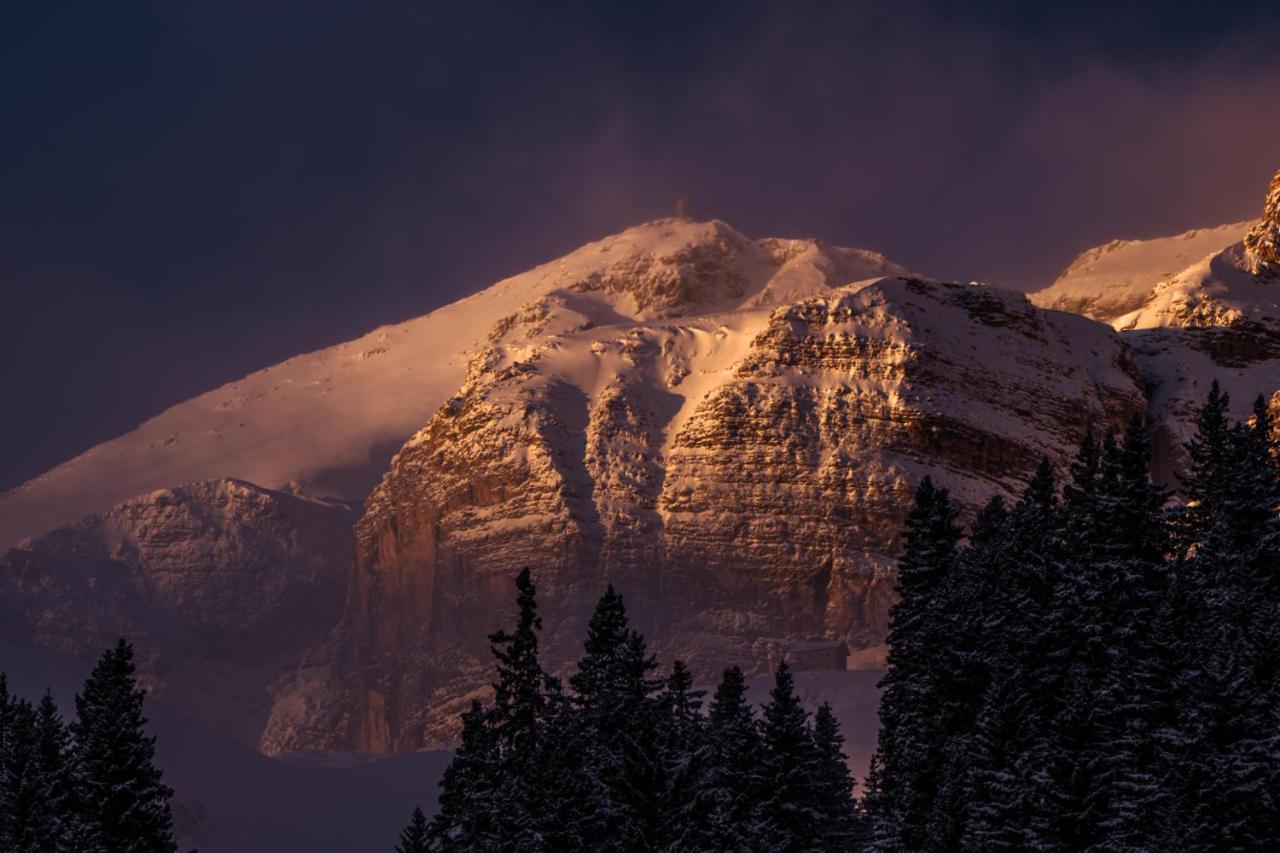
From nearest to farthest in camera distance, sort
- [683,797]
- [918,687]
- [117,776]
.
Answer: [683,797]
[918,687]
[117,776]

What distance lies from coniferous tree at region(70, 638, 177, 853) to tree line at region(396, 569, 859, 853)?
14121 mm

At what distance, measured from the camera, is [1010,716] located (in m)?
89.0

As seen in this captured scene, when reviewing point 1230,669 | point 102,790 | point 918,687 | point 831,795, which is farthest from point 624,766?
point 1230,669

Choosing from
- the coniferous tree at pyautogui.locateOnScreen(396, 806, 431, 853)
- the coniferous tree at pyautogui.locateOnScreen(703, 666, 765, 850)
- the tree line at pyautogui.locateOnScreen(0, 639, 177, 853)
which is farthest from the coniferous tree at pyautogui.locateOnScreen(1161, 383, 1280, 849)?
the tree line at pyautogui.locateOnScreen(0, 639, 177, 853)

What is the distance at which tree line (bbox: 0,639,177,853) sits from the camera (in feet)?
328

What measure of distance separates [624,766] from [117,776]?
76.8 ft

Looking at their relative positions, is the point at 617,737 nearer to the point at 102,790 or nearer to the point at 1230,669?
the point at 102,790

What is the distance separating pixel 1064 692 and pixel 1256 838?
13252 mm

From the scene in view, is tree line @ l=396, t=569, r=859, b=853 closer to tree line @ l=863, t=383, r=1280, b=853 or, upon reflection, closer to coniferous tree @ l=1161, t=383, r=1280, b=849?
tree line @ l=863, t=383, r=1280, b=853

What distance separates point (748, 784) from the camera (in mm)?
96688

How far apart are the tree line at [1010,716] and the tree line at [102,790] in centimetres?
1444

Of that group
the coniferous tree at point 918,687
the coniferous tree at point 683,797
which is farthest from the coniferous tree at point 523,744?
the coniferous tree at point 918,687

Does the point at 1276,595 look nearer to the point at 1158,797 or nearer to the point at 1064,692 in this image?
the point at 1064,692

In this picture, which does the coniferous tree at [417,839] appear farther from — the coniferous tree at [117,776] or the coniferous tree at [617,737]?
the coniferous tree at [617,737]
